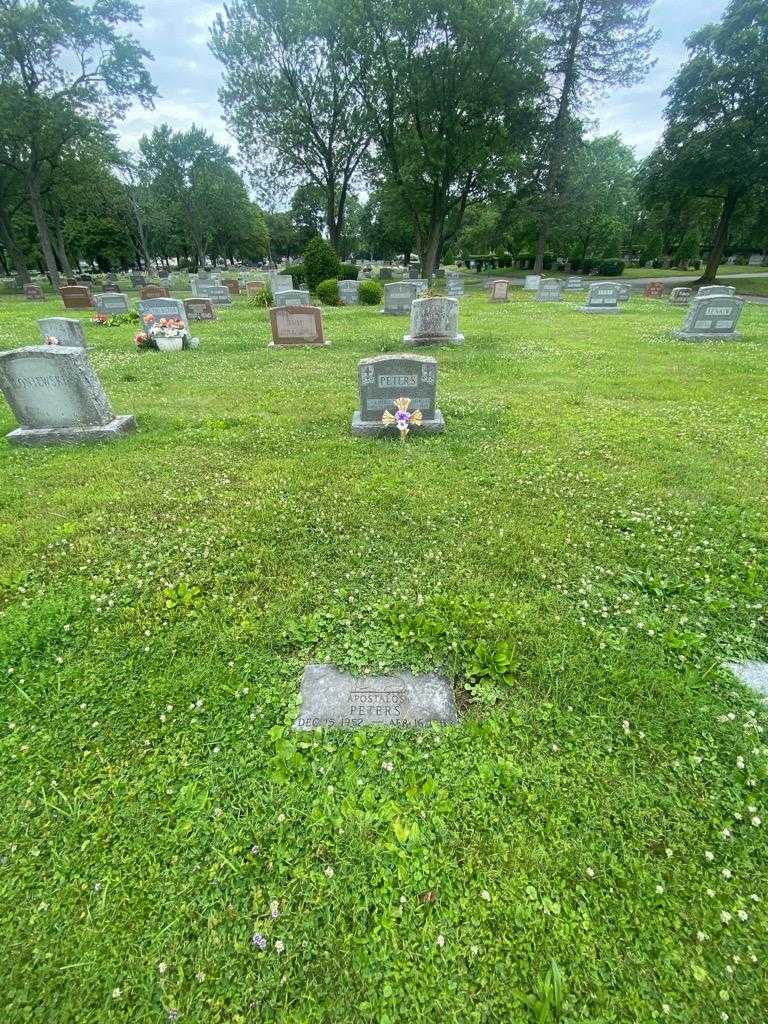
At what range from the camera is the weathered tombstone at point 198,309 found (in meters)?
19.4

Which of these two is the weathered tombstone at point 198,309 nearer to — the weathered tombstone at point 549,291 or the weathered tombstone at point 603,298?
the weathered tombstone at point 603,298

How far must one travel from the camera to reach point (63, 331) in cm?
1271

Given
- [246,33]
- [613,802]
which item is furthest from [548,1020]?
[246,33]

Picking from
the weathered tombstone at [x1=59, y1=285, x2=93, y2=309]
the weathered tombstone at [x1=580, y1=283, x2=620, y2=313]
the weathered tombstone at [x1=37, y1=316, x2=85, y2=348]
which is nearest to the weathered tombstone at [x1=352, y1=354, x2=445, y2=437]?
the weathered tombstone at [x1=37, y1=316, x2=85, y2=348]

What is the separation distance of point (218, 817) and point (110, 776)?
2.18ft

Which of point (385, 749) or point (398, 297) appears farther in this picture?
point (398, 297)

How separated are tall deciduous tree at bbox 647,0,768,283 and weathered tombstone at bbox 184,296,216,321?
29.4 meters

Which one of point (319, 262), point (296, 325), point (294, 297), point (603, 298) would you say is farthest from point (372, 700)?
point (319, 262)

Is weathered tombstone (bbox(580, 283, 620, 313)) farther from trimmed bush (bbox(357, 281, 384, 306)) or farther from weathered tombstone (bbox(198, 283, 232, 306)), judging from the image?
weathered tombstone (bbox(198, 283, 232, 306))

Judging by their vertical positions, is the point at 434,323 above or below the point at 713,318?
above

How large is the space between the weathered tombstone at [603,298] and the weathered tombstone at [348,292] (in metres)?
11.6

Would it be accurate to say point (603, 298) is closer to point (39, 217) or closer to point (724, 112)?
point (724, 112)

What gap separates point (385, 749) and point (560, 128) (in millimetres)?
44547

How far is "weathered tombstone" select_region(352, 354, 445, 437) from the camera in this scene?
619cm
